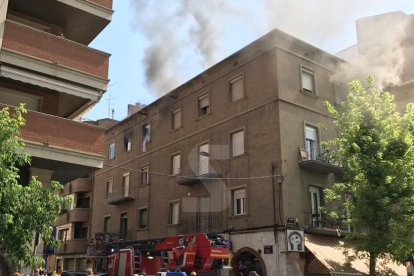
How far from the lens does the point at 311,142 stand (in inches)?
890

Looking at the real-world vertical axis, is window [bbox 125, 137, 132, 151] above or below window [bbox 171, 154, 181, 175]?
above

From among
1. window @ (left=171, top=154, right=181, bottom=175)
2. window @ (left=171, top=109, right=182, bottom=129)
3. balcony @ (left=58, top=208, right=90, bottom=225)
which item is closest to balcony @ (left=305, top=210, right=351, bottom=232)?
window @ (left=171, top=154, right=181, bottom=175)

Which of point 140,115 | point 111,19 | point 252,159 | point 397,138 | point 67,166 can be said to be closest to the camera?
point 67,166

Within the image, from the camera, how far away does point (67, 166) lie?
12914 mm

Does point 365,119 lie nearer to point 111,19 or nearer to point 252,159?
point 252,159

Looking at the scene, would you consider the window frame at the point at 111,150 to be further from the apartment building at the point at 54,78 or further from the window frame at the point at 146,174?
the apartment building at the point at 54,78

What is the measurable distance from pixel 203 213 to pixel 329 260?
7.27m

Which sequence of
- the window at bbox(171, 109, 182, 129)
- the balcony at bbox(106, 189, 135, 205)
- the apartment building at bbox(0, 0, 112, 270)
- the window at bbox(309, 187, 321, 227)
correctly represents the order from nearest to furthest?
1. the apartment building at bbox(0, 0, 112, 270)
2. the window at bbox(309, 187, 321, 227)
3. the window at bbox(171, 109, 182, 129)
4. the balcony at bbox(106, 189, 135, 205)

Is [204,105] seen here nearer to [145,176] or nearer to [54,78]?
[145,176]

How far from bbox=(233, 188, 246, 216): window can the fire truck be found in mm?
5508

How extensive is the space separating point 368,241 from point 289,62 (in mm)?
10371

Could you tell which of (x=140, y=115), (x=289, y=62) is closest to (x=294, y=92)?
→ (x=289, y=62)

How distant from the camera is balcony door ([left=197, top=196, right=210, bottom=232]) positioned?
77.3 ft

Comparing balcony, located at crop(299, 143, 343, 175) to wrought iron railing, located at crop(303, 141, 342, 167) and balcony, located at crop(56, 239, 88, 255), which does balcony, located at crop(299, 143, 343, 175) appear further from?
balcony, located at crop(56, 239, 88, 255)
